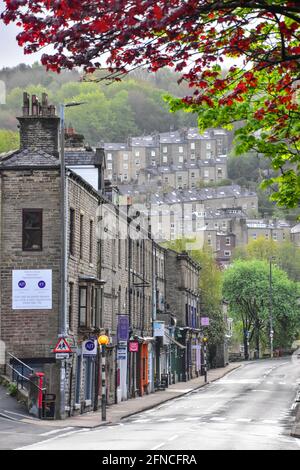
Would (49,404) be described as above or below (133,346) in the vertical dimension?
below

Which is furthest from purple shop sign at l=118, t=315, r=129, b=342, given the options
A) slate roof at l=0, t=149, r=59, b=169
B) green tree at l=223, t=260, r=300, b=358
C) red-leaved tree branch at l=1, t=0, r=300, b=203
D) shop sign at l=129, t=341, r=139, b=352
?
green tree at l=223, t=260, r=300, b=358

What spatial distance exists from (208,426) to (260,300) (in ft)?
280

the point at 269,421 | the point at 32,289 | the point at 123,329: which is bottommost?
the point at 269,421

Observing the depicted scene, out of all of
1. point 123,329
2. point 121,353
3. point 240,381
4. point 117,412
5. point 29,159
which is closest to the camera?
point 29,159

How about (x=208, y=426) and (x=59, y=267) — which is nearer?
(x=208, y=426)

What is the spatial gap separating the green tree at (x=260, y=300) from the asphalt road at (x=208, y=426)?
51.5 meters

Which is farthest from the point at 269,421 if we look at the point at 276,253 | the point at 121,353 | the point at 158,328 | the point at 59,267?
the point at 276,253

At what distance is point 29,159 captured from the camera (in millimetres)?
37844

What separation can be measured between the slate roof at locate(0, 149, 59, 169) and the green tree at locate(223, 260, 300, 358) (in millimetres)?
77417

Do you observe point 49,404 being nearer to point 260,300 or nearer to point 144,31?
point 144,31

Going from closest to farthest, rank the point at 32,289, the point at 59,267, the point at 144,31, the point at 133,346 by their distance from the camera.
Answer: the point at 144,31, the point at 32,289, the point at 59,267, the point at 133,346

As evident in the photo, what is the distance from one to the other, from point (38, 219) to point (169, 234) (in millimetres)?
152580

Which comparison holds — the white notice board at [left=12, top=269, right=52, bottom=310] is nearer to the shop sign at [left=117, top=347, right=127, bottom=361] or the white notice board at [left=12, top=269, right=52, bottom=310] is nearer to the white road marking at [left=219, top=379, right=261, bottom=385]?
the shop sign at [left=117, top=347, right=127, bottom=361]

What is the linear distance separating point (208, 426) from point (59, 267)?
1075 centimetres
